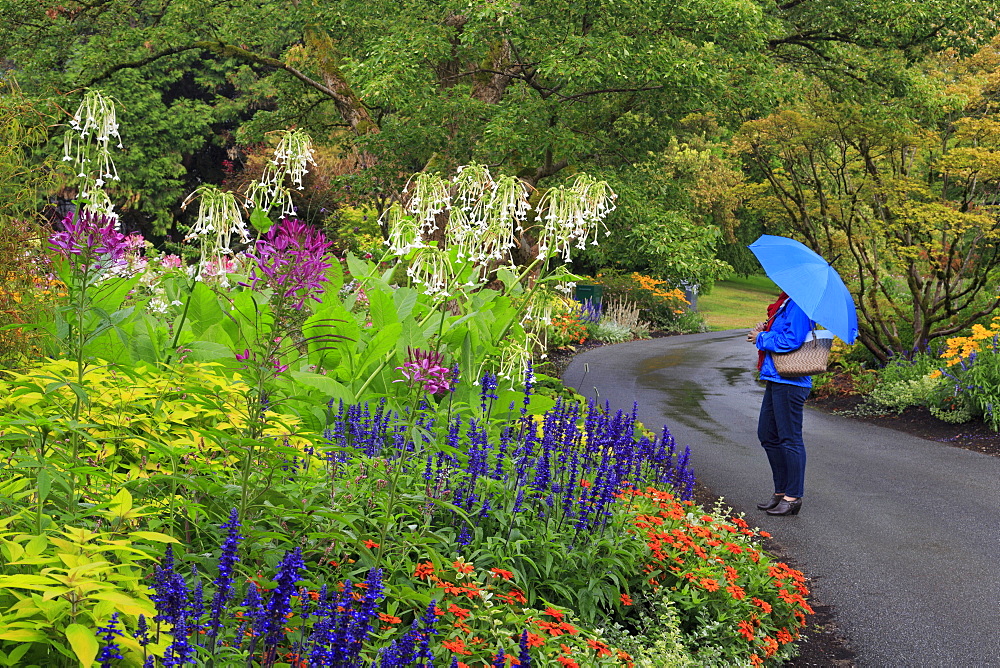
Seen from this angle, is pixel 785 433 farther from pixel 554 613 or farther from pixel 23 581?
pixel 23 581

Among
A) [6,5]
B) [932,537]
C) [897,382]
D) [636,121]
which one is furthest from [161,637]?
[6,5]

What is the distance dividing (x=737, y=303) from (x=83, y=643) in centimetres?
4244

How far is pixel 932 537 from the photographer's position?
20.8 feet

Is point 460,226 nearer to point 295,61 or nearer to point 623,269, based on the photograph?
point 295,61

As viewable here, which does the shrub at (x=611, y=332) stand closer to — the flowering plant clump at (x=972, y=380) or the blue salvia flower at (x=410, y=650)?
the flowering plant clump at (x=972, y=380)

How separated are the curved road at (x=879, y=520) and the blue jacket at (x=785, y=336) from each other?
43.6 inches

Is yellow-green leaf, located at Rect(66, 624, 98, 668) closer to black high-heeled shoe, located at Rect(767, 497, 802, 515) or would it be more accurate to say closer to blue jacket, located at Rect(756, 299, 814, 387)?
blue jacket, located at Rect(756, 299, 814, 387)

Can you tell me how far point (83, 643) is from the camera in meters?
1.69

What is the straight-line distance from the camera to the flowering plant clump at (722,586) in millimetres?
4109

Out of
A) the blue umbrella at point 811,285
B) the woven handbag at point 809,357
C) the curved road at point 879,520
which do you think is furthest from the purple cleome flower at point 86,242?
the woven handbag at point 809,357

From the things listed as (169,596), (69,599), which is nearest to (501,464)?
(169,596)

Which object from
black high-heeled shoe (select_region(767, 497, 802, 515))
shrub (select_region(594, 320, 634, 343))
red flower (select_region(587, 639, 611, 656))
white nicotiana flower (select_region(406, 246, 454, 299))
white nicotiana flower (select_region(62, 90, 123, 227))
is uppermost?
white nicotiana flower (select_region(62, 90, 123, 227))

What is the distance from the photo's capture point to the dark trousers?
20.8 feet

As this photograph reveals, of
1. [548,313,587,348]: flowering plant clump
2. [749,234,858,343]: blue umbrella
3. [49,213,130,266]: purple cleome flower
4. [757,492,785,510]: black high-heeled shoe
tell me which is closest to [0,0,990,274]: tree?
[548,313,587,348]: flowering plant clump
